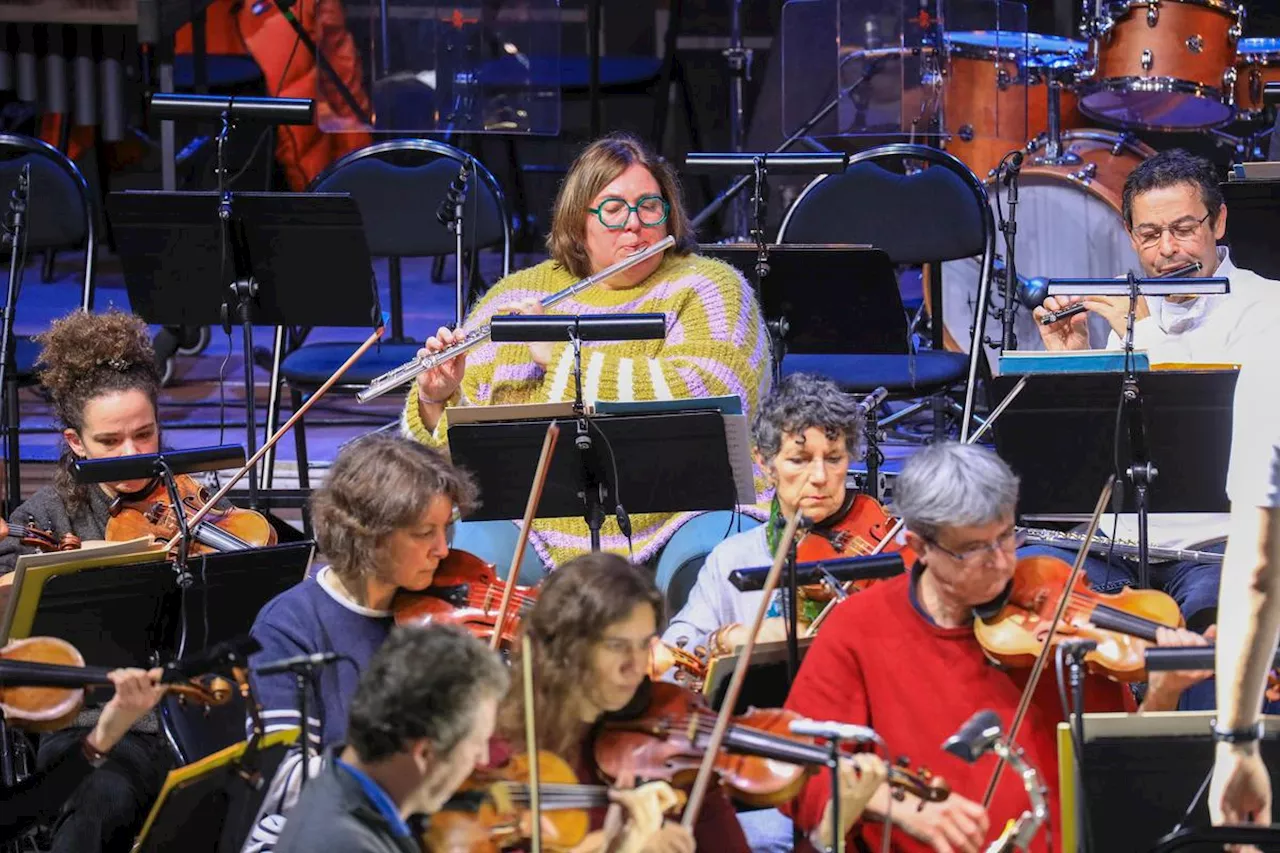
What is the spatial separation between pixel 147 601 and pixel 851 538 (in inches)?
51.2

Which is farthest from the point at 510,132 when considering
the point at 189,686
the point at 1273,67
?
the point at 189,686

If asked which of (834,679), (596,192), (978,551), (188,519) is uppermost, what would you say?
(596,192)

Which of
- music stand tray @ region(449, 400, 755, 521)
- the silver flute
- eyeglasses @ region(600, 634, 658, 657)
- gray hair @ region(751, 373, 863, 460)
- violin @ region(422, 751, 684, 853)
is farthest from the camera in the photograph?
the silver flute

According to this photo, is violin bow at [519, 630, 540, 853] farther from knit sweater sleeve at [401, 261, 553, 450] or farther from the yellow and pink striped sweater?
knit sweater sleeve at [401, 261, 553, 450]

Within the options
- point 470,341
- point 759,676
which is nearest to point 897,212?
point 470,341

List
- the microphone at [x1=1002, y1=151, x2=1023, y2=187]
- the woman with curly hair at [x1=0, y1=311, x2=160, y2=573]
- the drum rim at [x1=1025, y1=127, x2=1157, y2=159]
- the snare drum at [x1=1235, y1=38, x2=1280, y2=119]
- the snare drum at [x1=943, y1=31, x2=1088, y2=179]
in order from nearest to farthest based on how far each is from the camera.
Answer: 1. the woman with curly hair at [x1=0, y1=311, x2=160, y2=573]
2. the microphone at [x1=1002, y1=151, x2=1023, y2=187]
3. the drum rim at [x1=1025, y1=127, x2=1157, y2=159]
4. the snare drum at [x1=943, y1=31, x2=1088, y2=179]
5. the snare drum at [x1=1235, y1=38, x2=1280, y2=119]

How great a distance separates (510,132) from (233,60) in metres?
1.67

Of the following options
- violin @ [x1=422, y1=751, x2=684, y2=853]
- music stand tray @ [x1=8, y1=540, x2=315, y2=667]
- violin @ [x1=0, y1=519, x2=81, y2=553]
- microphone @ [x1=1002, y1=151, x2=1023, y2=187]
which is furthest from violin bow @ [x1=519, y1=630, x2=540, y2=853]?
microphone @ [x1=1002, y1=151, x2=1023, y2=187]

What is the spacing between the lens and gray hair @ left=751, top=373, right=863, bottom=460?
3.56 m

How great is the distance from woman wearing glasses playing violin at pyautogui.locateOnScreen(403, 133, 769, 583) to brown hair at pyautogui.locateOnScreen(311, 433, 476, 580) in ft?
2.38

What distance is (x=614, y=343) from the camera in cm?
410

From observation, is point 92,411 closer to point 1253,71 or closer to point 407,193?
point 407,193

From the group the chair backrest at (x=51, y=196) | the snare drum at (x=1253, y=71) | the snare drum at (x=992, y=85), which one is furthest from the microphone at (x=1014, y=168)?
the chair backrest at (x=51, y=196)

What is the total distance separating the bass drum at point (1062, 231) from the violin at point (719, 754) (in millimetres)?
3332
